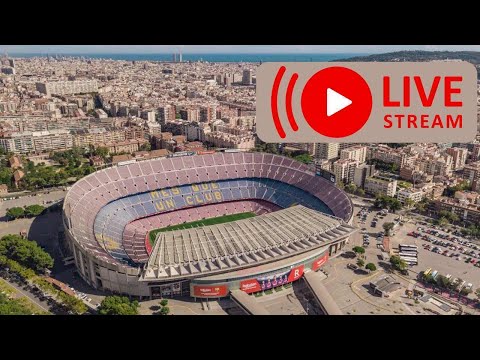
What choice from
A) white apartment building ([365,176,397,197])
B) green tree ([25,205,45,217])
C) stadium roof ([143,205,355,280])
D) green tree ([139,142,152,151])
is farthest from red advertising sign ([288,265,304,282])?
green tree ([139,142,152,151])

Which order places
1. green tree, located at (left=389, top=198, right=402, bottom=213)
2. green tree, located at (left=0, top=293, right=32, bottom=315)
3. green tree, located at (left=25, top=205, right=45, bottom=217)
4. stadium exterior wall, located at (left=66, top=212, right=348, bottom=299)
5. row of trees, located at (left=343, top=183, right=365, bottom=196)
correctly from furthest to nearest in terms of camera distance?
row of trees, located at (left=343, top=183, right=365, bottom=196)
green tree, located at (left=389, top=198, right=402, bottom=213)
green tree, located at (left=25, top=205, right=45, bottom=217)
stadium exterior wall, located at (left=66, top=212, right=348, bottom=299)
green tree, located at (left=0, top=293, right=32, bottom=315)

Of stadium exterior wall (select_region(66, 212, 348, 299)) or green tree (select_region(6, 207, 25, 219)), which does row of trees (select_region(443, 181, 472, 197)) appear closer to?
stadium exterior wall (select_region(66, 212, 348, 299))

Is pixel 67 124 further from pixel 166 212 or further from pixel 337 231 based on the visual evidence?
pixel 337 231

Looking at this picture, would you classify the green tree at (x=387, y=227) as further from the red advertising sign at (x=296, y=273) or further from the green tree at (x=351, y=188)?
the red advertising sign at (x=296, y=273)

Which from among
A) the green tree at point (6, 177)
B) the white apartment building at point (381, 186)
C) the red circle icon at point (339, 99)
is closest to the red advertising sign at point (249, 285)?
the red circle icon at point (339, 99)

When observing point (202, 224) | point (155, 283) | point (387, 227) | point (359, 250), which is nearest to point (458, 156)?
point (387, 227)

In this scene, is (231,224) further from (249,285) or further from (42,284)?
(42,284)
